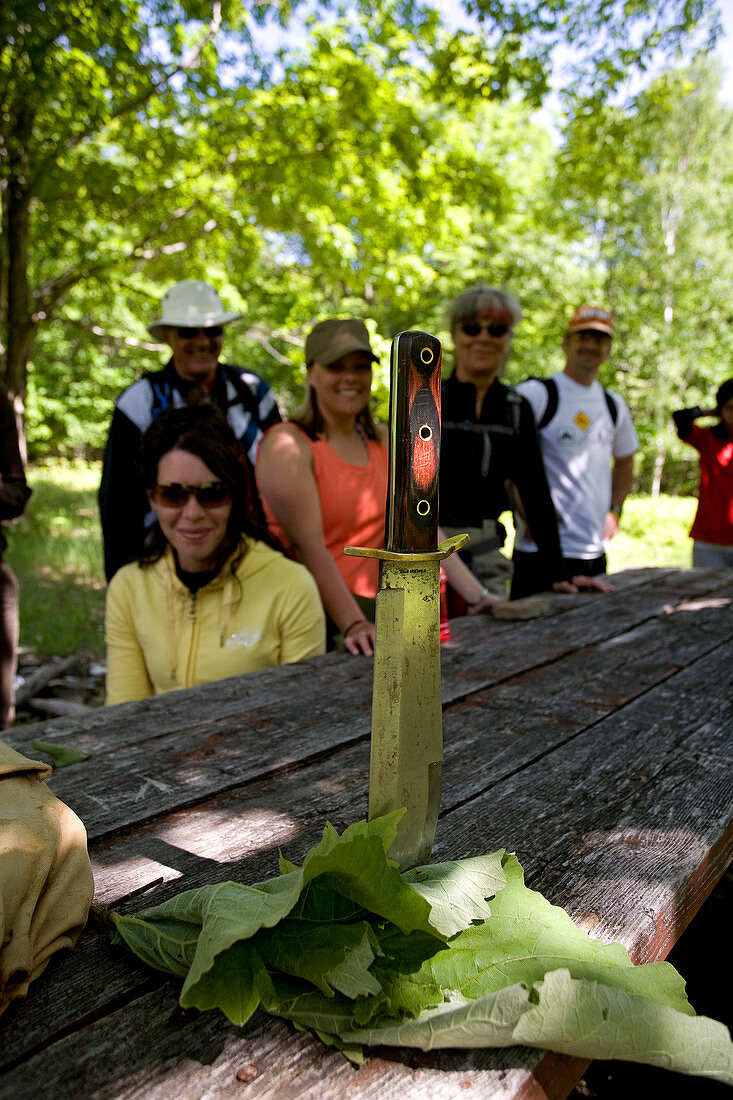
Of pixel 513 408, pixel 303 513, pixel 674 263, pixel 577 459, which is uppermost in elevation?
pixel 674 263

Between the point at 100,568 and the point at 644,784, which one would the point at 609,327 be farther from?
the point at 100,568

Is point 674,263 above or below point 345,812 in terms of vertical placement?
above

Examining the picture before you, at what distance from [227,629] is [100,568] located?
8632 millimetres

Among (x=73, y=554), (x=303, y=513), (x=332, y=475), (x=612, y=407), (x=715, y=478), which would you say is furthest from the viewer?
(x=73, y=554)

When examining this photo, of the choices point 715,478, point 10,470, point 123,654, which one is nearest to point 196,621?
point 123,654

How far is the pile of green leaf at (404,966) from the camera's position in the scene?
2.58ft

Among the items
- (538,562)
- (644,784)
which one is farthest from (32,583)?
(644,784)

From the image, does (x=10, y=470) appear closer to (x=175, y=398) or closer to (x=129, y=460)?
(x=129, y=460)

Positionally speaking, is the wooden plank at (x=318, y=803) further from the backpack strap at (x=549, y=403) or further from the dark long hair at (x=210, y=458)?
the backpack strap at (x=549, y=403)

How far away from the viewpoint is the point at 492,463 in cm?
369

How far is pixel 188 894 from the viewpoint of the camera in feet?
3.17

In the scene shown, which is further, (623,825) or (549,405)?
(549,405)

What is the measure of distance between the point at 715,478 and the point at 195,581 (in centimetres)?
377

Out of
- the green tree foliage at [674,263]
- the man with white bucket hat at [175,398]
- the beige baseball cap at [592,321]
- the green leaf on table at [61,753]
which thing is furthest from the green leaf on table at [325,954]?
the green tree foliage at [674,263]
